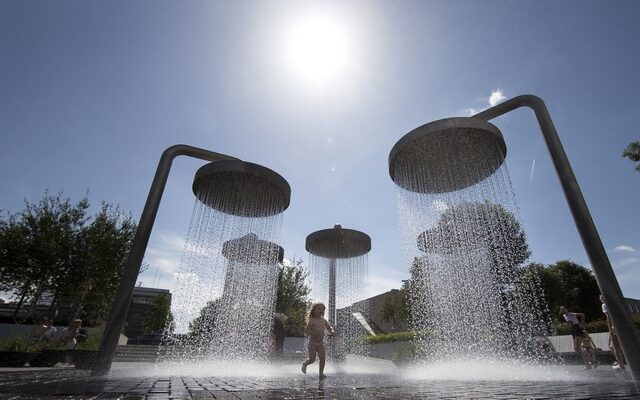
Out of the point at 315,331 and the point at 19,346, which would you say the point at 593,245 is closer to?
the point at 315,331

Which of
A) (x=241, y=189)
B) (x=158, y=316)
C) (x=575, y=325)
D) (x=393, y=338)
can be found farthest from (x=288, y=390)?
(x=158, y=316)

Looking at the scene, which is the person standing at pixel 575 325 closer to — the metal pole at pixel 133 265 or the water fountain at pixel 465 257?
the water fountain at pixel 465 257

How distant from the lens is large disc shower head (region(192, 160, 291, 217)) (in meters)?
9.03

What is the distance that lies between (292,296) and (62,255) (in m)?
16.9

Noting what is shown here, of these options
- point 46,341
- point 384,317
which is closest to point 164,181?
point 46,341

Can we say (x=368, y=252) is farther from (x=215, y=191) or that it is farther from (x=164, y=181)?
(x=164, y=181)

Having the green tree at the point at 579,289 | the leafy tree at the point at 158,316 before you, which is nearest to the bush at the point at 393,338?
the green tree at the point at 579,289

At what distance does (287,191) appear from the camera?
34.0 feet

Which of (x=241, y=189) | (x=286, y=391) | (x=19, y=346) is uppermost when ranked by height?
(x=241, y=189)

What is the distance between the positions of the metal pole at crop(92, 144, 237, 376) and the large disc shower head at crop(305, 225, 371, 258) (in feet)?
25.4

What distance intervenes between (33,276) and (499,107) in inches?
1027

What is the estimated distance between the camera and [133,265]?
266 inches

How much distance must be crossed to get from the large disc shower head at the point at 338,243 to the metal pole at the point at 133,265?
7.75 metres

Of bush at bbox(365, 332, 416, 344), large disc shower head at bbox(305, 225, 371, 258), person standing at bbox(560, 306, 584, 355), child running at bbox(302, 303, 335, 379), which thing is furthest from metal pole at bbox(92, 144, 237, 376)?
bush at bbox(365, 332, 416, 344)
